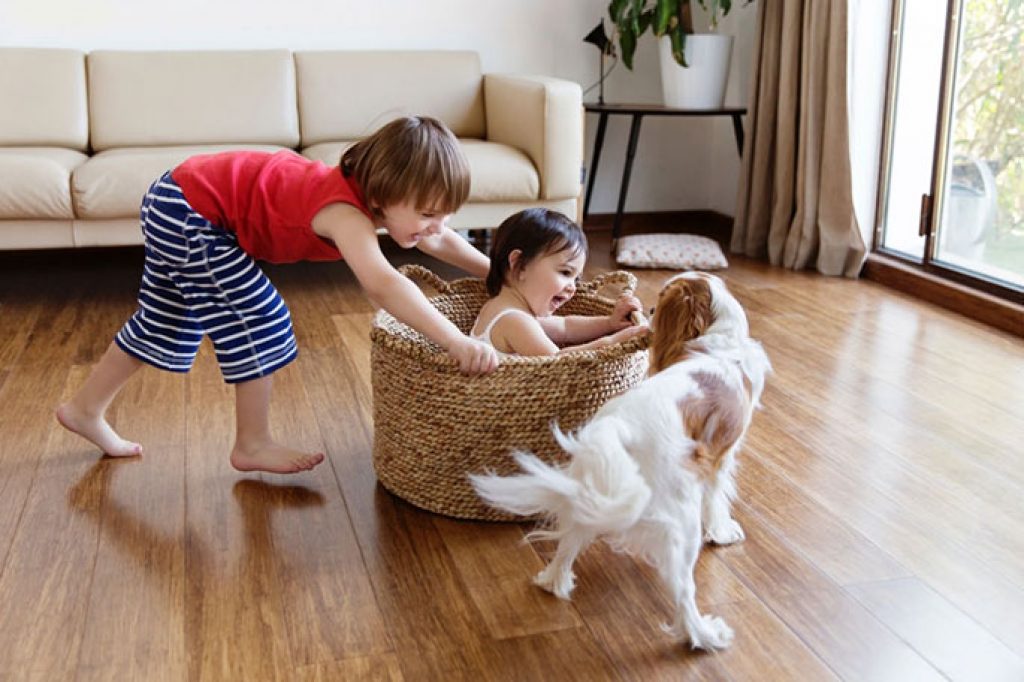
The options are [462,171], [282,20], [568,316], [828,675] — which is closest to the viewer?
[828,675]

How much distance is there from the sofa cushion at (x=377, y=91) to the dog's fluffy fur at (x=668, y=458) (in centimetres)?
227

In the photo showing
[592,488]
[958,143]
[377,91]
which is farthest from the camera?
[377,91]

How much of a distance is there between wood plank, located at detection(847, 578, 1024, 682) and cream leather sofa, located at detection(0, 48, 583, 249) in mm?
1961

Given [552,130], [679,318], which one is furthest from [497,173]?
[679,318]

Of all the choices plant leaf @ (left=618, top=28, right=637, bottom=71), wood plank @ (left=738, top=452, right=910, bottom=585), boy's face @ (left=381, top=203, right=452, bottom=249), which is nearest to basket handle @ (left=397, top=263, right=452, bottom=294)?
boy's face @ (left=381, top=203, right=452, bottom=249)

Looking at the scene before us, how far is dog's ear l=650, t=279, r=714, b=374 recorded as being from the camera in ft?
5.06

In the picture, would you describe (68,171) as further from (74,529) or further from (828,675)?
(828,675)

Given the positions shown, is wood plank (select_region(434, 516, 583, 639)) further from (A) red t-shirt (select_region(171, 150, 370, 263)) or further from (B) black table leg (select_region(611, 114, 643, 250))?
(B) black table leg (select_region(611, 114, 643, 250))

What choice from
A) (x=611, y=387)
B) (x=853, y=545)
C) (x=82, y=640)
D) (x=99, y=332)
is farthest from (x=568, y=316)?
(x=99, y=332)

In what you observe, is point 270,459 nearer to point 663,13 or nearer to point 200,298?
point 200,298

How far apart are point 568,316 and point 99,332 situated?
1.38m

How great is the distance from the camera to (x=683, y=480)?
1379mm

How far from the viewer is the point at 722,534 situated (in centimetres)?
167

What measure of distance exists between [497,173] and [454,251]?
1.29 metres
